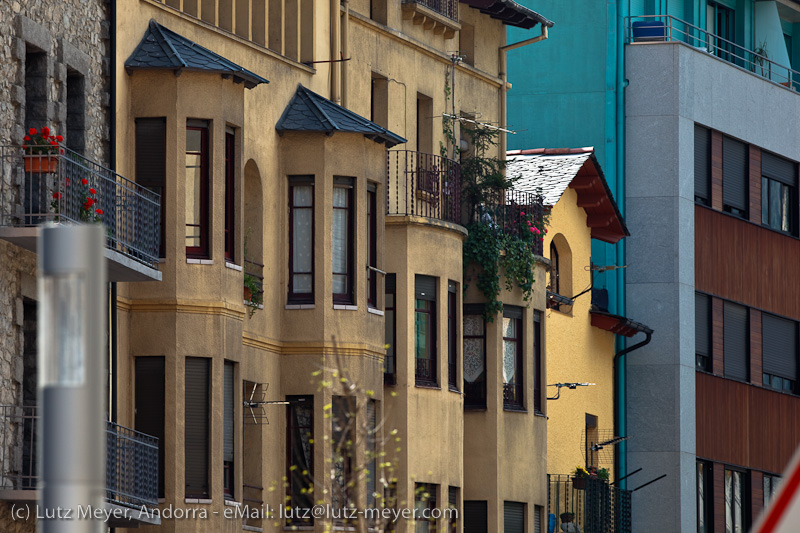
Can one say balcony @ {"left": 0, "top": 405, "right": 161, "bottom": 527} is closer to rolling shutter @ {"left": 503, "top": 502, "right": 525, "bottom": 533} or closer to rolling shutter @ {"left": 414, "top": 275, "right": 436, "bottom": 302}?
rolling shutter @ {"left": 414, "top": 275, "right": 436, "bottom": 302}

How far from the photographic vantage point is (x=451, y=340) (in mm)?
33188

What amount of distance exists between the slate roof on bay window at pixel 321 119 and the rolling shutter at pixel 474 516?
8655mm

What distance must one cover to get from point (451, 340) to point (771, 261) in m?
18.7

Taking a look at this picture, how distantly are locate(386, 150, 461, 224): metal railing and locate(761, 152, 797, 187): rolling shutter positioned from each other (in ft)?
Answer: 61.7

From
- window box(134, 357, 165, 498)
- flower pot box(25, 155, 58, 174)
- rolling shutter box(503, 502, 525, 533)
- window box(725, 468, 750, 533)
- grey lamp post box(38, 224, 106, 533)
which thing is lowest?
window box(725, 468, 750, 533)

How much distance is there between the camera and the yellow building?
39.8 meters

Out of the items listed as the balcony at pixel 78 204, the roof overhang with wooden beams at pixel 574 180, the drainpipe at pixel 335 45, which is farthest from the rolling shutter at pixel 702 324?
the balcony at pixel 78 204

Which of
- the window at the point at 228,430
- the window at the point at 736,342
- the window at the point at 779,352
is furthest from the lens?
the window at the point at 779,352

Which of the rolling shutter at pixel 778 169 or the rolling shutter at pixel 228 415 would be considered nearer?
the rolling shutter at pixel 228 415

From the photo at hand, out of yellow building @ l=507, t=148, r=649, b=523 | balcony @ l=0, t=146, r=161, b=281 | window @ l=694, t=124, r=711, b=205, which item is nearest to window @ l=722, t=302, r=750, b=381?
window @ l=694, t=124, r=711, b=205

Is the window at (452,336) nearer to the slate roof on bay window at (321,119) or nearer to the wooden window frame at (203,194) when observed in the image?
the slate roof on bay window at (321,119)

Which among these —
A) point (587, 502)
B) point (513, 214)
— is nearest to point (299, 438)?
point (513, 214)

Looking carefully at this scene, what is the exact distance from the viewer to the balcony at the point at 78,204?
2075 cm

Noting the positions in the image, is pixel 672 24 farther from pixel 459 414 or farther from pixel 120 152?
pixel 120 152
